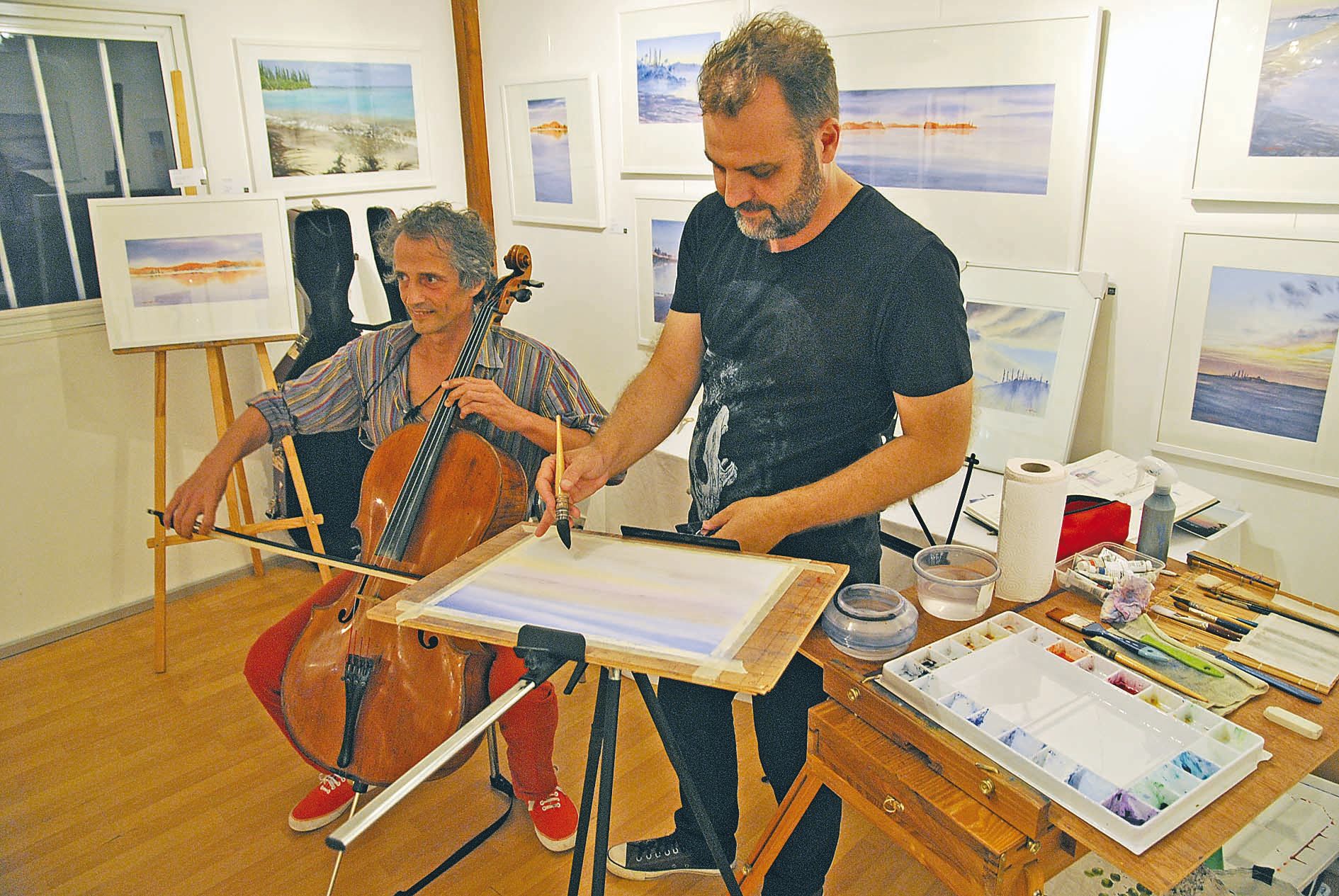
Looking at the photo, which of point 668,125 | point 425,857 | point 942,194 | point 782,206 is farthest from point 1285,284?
point 425,857

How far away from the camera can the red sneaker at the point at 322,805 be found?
7.47 ft

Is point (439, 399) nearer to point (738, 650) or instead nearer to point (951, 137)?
point (738, 650)

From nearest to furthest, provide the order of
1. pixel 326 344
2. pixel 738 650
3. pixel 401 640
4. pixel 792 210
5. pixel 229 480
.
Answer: pixel 738 650 < pixel 792 210 < pixel 401 640 < pixel 229 480 < pixel 326 344

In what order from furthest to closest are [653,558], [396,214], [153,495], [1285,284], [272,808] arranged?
[396,214] → [153,495] → [272,808] → [1285,284] → [653,558]

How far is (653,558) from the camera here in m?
1.40

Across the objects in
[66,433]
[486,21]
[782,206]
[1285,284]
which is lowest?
[66,433]

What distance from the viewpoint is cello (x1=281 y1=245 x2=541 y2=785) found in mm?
1765

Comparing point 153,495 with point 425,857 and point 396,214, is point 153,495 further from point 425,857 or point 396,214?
point 425,857

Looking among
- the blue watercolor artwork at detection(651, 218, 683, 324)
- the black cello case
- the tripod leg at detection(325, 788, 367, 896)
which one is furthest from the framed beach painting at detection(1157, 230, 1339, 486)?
the black cello case

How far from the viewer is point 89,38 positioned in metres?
3.07

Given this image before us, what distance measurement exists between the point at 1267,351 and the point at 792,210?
1404 mm

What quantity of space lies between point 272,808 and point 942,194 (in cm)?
244

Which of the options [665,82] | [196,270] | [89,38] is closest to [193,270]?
[196,270]

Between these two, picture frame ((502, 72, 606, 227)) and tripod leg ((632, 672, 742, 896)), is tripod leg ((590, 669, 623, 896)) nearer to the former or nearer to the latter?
tripod leg ((632, 672, 742, 896))
